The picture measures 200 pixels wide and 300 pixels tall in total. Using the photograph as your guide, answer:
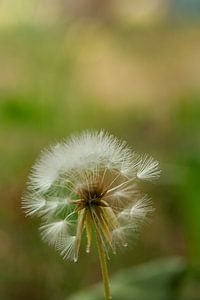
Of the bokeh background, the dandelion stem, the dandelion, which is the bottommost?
the dandelion stem

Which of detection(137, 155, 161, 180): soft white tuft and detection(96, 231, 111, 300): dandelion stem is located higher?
detection(137, 155, 161, 180): soft white tuft

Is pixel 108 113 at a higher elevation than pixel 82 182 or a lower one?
higher

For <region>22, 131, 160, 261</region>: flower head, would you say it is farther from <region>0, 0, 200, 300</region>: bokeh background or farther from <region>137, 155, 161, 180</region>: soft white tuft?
<region>0, 0, 200, 300</region>: bokeh background

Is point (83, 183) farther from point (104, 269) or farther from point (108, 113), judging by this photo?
point (108, 113)

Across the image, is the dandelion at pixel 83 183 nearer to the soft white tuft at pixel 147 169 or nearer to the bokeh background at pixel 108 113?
the soft white tuft at pixel 147 169

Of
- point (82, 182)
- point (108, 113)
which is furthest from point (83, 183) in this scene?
point (108, 113)

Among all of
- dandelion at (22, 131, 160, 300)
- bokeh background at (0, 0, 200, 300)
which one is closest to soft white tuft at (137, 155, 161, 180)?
dandelion at (22, 131, 160, 300)

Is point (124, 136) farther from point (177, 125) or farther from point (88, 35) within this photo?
point (88, 35)

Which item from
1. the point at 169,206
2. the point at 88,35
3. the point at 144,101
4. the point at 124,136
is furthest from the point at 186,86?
the point at 169,206
